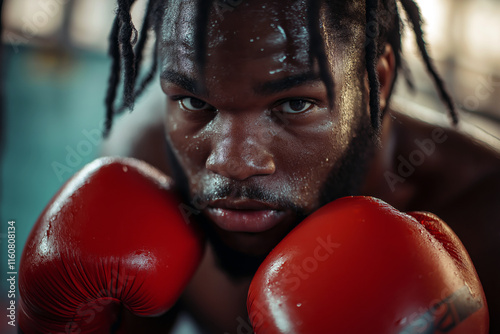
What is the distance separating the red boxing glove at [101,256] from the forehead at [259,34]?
0.30 m

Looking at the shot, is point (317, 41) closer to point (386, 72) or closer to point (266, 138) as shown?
point (266, 138)

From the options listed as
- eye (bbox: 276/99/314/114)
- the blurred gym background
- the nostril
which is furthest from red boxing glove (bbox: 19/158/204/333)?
the blurred gym background

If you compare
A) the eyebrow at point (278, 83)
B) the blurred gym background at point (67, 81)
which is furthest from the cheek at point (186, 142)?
the blurred gym background at point (67, 81)

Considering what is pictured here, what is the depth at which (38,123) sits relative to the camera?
3.66 meters

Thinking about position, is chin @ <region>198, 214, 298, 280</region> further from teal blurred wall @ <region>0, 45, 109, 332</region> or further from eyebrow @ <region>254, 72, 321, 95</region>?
teal blurred wall @ <region>0, 45, 109, 332</region>

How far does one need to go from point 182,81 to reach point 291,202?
30cm

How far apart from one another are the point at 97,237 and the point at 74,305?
0.12 meters

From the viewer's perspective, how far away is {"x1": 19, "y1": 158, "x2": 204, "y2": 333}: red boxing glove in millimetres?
737

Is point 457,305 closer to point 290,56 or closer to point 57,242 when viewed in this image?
point 290,56

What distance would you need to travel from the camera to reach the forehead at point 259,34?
0.76 m

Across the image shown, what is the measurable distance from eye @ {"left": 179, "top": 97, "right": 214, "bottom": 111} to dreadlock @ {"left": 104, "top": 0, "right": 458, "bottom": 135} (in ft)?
0.32

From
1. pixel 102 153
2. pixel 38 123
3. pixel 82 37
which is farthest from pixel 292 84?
pixel 82 37

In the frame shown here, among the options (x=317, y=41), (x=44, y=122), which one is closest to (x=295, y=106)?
(x=317, y=41)

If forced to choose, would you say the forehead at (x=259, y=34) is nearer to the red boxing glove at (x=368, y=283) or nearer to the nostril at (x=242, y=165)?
the nostril at (x=242, y=165)
